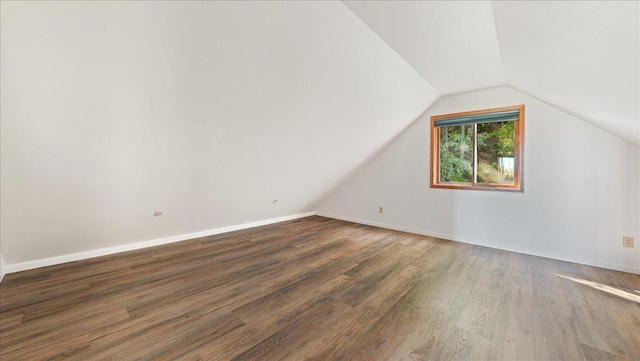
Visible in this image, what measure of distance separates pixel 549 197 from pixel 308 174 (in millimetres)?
3107

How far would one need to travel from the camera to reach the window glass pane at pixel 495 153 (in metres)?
3.26

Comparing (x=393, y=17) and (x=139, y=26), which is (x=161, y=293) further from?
(x=393, y=17)

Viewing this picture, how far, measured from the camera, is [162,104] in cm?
181

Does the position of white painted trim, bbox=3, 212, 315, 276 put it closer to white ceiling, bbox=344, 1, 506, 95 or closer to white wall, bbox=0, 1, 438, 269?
white wall, bbox=0, 1, 438, 269

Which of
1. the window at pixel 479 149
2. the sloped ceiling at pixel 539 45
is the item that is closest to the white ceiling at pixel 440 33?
the sloped ceiling at pixel 539 45

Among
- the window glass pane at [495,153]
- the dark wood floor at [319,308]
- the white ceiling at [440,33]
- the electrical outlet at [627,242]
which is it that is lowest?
the dark wood floor at [319,308]

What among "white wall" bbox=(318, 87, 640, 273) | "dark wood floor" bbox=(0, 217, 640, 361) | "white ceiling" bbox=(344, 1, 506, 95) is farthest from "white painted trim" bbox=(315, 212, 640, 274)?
"white ceiling" bbox=(344, 1, 506, 95)

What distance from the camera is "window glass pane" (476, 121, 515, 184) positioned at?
3.26 m

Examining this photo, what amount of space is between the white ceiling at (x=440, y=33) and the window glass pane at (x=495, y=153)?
34.0 inches

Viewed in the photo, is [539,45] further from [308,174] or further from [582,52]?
[308,174]

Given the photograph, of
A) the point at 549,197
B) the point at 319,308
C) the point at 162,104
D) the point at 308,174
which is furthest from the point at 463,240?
the point at 162,104

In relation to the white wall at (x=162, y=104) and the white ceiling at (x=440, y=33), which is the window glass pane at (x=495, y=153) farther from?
the white wall at (x=162, y=104)

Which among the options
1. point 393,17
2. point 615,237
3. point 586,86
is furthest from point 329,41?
point 615,237

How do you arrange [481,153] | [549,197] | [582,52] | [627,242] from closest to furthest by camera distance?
[582,52], [627,242], [549,197], [481,153]
